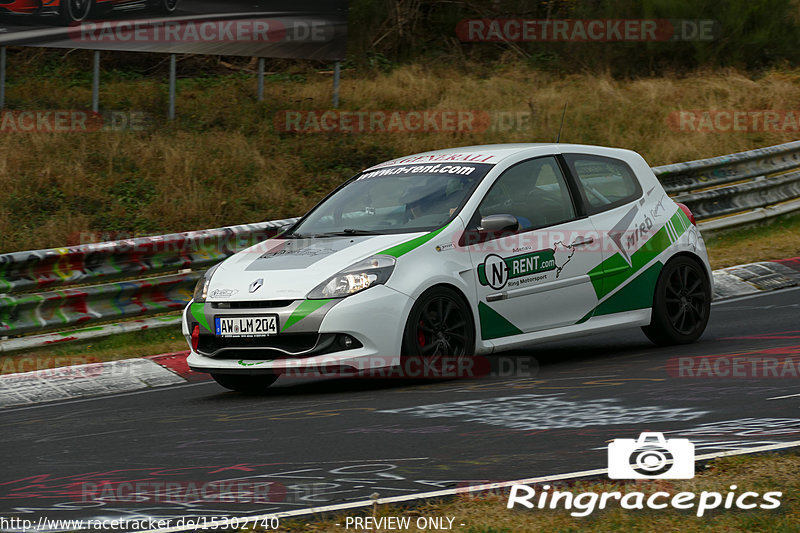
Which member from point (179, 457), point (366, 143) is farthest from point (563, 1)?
point (179, 457)

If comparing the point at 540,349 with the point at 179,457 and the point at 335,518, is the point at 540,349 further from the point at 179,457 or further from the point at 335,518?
the point at 335,518

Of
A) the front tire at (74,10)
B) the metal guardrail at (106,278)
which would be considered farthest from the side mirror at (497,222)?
the front tire at (74,10)

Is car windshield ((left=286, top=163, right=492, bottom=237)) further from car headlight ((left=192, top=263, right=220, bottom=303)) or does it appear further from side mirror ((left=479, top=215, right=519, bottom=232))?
car headlight ((left=192, top=263, right=220, bottom=303))

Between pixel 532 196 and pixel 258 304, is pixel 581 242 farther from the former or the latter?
pixel 258 304

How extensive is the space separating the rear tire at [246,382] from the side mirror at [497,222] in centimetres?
188

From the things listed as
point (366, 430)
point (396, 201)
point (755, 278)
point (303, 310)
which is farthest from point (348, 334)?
point (755, 278)

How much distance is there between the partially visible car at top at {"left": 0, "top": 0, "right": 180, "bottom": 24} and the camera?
1555cm

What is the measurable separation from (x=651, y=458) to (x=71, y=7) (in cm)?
1275

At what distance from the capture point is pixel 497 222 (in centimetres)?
810

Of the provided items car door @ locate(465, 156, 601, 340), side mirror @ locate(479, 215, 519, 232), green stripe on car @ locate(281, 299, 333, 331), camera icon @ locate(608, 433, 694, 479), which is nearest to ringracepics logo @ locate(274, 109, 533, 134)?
car door @ locate(465, 156, 601, 340)

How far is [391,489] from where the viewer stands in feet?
16.9

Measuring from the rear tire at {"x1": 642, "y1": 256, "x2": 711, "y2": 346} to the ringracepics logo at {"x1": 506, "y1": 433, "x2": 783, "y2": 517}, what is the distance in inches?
154

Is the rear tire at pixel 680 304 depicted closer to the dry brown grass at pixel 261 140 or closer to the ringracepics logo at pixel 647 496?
the ringracepics logo at pixel 647 496

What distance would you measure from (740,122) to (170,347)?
41.8 ft
